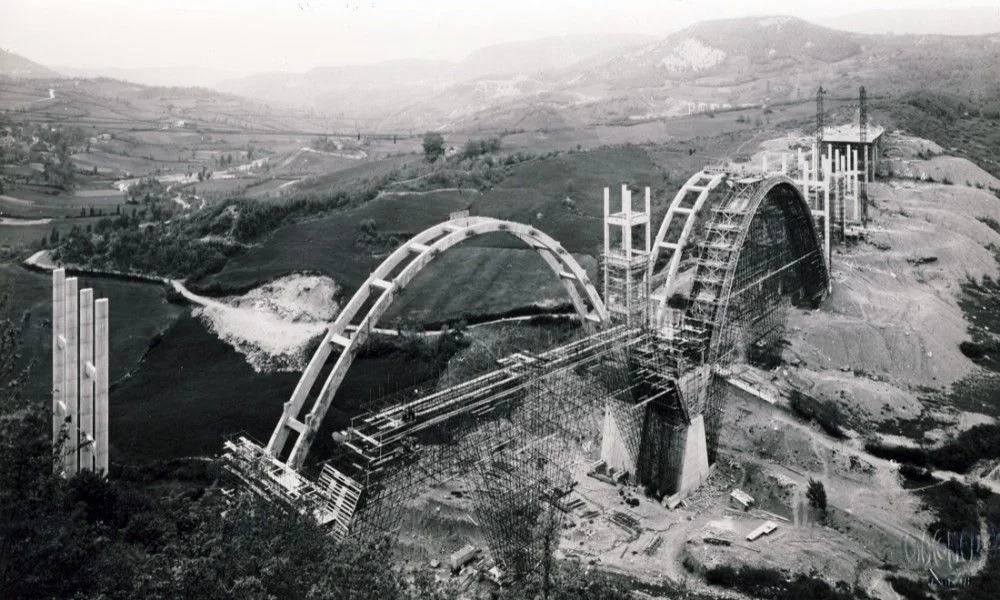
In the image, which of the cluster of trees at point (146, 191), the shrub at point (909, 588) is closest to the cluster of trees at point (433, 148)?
the cluster of trees at point (146, 191)

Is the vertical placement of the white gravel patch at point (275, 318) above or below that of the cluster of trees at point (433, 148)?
below

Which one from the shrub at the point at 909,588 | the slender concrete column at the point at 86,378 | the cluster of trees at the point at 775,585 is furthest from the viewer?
the slender concrete column at the point at 86,378

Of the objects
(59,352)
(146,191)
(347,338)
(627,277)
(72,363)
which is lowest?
(72,363)

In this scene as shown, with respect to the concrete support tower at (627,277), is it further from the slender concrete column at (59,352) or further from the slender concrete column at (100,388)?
the slender concrete column at (59,352)

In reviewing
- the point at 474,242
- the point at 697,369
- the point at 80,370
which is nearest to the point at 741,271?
the point at 697,369

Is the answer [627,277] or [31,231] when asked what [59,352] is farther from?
[31,231]

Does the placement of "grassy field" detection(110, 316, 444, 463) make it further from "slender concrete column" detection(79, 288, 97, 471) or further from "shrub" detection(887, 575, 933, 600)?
"shrub" detection(887, 575, 933, 600)
